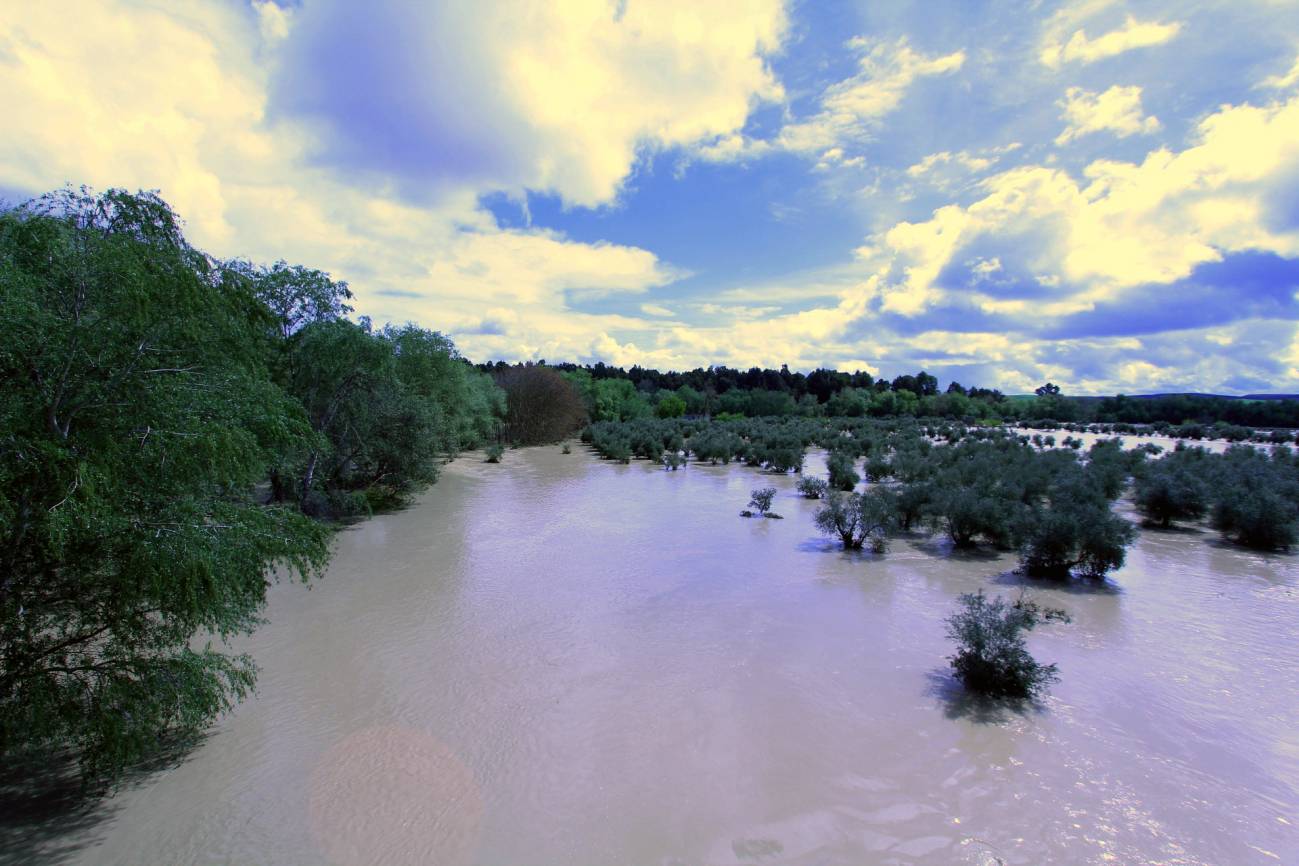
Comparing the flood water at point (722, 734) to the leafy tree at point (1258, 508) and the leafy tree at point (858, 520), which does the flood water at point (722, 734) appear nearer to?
the leafy tree at point (858, 520)

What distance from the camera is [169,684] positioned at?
5.90 meters

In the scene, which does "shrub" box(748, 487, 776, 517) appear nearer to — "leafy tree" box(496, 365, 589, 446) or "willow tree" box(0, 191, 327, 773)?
"willow tree" box(0, 191, 327, 773)

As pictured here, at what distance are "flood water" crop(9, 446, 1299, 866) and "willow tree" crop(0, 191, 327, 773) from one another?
54.4 inches

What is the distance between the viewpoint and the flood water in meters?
5.70

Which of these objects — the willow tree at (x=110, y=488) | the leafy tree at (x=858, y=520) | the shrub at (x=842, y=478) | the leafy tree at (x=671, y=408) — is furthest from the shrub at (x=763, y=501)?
the leafy tree at (x=671, y=408)

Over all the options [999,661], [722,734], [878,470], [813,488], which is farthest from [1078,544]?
[878,470]

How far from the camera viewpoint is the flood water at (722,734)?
5699mm

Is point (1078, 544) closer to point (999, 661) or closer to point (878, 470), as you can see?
point (999, 661)

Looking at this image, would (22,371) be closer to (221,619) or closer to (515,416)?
(221,619)

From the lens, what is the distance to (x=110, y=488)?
5047mm

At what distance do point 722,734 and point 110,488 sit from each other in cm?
701

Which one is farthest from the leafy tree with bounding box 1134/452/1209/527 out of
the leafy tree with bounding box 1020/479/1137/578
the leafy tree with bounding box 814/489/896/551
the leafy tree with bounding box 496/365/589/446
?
the leafy tree with bounding box 496/365/589/446

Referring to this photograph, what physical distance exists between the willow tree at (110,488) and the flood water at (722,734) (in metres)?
1.38

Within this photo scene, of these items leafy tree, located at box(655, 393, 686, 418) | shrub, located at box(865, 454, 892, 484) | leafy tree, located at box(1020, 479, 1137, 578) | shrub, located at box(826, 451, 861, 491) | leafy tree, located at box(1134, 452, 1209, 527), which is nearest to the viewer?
leafy tree, located at box(1020, 479, 1137, 578)
